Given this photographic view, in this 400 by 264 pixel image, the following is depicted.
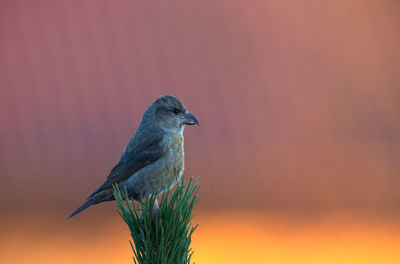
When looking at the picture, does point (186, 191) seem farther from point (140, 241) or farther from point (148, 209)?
point (140, 241)

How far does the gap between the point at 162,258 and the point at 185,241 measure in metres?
0.17

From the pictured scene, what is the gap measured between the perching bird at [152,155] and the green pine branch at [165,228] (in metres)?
0.89

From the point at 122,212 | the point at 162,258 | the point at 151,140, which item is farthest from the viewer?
the point at 151,140

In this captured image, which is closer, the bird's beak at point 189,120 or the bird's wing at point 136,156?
the bird's wing at point 136,156

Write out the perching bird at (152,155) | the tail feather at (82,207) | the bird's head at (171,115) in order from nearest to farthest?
the tail feather at (82,207) → the perching bird at (152,155) → the bird's head at (171,115)

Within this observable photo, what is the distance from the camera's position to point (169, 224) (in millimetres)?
2238

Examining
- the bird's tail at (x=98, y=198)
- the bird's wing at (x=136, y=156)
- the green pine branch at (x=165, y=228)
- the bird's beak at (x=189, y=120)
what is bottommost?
the green pine branch at (x=165, y=228)

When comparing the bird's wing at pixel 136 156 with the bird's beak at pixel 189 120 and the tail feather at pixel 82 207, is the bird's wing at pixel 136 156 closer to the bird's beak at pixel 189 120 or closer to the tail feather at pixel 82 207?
the tail feather at pixel 82 207

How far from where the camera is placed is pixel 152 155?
11.9 feet

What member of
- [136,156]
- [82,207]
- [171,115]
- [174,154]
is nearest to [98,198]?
[82,207]

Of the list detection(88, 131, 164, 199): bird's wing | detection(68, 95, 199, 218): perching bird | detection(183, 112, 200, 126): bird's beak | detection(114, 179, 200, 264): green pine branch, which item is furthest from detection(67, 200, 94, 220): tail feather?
detection(183, 112, 200, 126): bird's beak

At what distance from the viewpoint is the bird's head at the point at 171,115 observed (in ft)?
13.1

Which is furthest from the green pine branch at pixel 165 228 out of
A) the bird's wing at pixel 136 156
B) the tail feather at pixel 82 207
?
the bird's wing at pixel 136 156

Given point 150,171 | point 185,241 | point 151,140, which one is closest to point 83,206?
point 150,171
